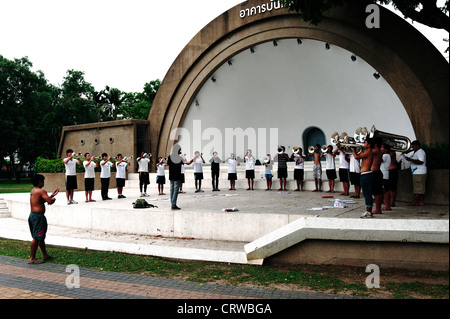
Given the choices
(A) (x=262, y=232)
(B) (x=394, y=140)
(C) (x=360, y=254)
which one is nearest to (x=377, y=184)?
(C) (x=360, y=254)

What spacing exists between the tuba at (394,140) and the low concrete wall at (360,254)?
11.0 feet

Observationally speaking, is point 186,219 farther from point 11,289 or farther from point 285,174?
point 285,174

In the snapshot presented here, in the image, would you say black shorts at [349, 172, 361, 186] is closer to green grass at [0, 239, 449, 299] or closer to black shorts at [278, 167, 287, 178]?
black shorts at [278, 167, 287, 178]

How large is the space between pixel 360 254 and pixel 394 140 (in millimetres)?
4002

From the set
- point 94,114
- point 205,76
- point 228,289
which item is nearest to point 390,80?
point 205,76

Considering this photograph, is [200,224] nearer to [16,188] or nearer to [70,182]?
[70,182]

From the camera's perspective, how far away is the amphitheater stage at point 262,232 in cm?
535

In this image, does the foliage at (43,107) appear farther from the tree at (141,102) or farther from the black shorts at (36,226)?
the black shorts at (36,226)

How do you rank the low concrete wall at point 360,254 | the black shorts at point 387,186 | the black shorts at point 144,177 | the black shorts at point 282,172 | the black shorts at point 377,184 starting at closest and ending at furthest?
the low concrete wall at point 360,254, the black shorts at point 377,184, the black shorts at point 387,186, the black shorts at point 144,177, the black shorts at point 282,172

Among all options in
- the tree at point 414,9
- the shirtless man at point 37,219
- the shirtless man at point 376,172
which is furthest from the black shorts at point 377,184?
the shirtless man at point 37,219

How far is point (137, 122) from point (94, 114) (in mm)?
24842

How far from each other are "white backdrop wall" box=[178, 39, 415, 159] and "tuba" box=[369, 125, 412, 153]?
11095mm

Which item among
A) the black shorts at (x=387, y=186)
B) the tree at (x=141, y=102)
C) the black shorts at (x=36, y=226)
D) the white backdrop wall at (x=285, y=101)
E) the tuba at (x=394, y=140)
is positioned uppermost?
the tree at (x=141, y=102)

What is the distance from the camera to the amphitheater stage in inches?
211
